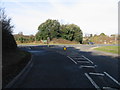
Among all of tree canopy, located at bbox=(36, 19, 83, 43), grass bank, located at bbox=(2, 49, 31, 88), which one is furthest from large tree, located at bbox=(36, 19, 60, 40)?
grass bank, located at bbox=(2, 49, 31, 88)

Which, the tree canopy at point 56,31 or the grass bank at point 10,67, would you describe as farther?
the tree canopy at point 56,31

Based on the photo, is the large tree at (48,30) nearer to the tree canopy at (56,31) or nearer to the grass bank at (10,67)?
the tree canopy at (56,31)

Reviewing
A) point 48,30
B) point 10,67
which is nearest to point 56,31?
point 48,30

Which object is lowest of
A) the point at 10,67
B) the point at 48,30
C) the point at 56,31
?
the point at 10,67

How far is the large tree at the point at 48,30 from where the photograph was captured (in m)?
65.9

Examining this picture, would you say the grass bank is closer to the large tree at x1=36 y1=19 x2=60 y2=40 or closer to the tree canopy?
the large tree at x1=36 y1=19 x2=60 y2=40

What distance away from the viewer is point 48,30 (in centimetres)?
6662

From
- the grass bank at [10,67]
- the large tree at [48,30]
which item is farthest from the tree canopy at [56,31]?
the grass bank at [10,67]

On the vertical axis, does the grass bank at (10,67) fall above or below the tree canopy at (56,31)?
below

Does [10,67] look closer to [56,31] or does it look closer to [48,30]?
[48,30]

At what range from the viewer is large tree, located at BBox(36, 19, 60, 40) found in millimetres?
65875

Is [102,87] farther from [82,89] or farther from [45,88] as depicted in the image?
[45,88]

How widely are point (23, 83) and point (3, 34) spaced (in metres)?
8.94

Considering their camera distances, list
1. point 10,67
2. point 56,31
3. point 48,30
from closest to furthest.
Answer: point 10,67
point 48,30
point 56,31
